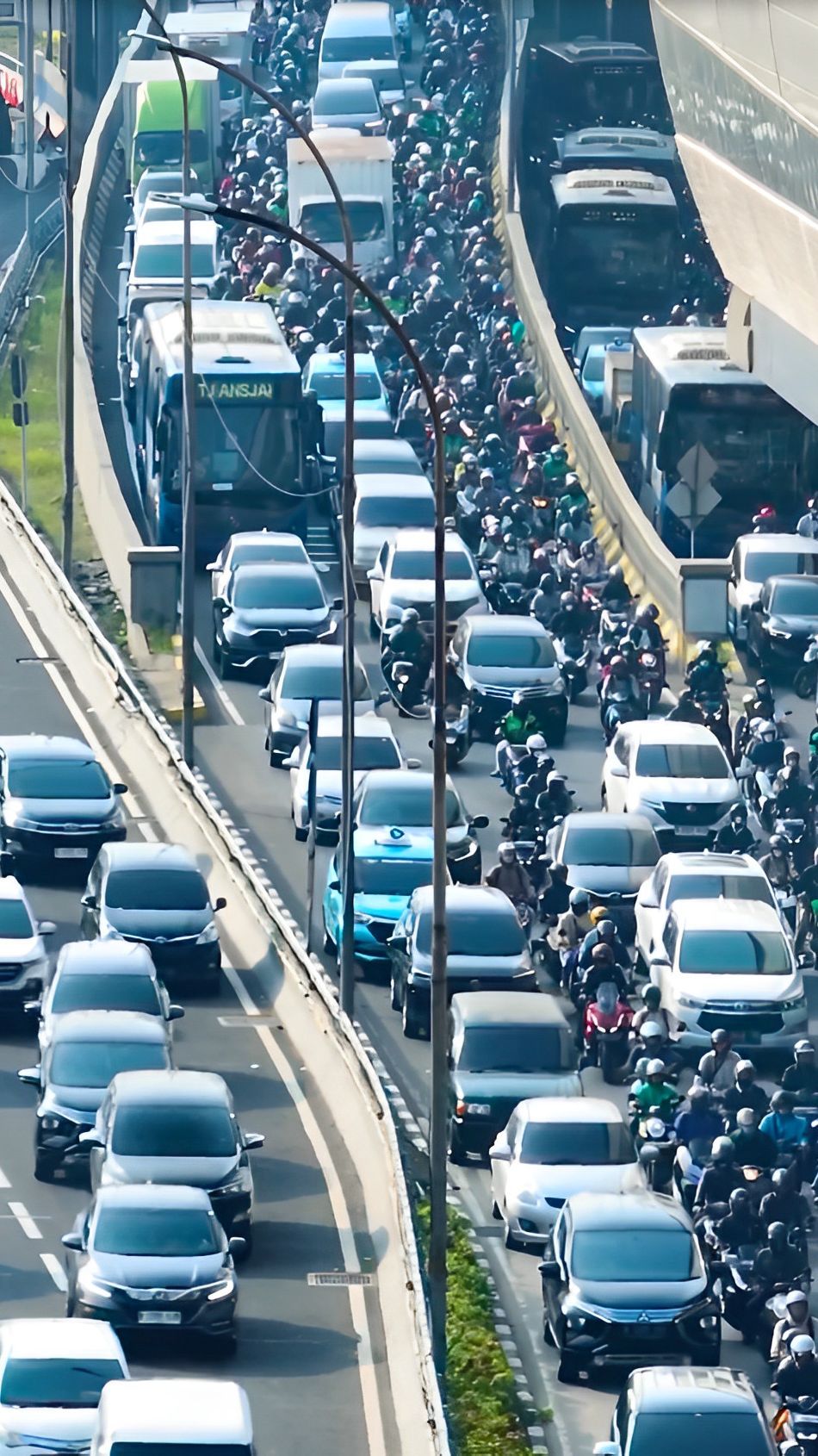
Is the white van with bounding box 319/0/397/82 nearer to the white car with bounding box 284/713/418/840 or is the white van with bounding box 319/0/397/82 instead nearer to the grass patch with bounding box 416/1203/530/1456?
the white car with bounding box 284/713/418/840

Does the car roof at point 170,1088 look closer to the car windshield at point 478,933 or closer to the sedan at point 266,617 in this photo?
the car windshield at point 478,933

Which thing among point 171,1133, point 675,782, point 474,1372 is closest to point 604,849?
point 675,782

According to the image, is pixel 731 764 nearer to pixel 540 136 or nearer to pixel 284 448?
pixel 284 448

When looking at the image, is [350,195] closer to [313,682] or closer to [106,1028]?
[313,682]

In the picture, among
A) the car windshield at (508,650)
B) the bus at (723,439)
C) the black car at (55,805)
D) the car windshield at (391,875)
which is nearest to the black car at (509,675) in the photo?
the car windshield at (508,650)

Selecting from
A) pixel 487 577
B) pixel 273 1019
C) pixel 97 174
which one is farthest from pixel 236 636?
pixel 97 174

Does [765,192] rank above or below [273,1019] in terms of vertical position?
above
